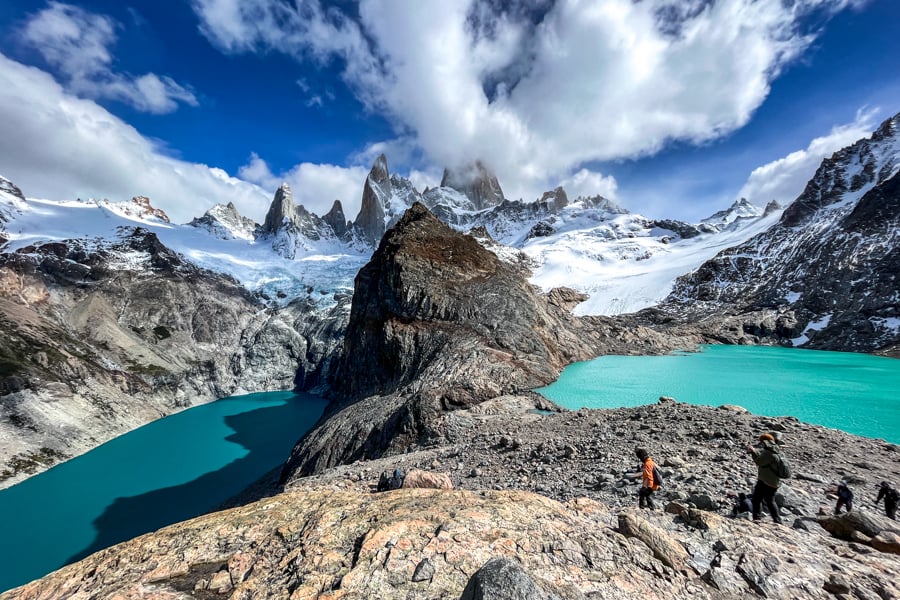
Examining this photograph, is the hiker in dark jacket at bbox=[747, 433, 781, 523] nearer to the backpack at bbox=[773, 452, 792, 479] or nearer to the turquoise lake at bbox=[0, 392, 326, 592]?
the backpack at bbox=[773, 452, 792, 479]

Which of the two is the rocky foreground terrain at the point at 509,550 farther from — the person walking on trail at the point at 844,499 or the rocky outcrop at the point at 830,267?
the rocky outcrop at the point at 830,267

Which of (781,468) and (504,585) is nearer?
(504,585)

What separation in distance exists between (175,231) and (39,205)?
37368 mm

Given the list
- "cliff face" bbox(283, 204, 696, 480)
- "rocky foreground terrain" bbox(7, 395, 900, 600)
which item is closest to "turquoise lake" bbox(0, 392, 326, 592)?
"cliff face" bbox(283, 204, 696, 480)

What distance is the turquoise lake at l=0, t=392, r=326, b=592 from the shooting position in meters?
31.2

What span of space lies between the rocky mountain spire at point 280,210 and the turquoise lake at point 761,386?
539 feet

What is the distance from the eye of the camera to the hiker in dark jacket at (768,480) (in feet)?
22.2

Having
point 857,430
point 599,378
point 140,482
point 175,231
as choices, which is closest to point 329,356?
point 140,482

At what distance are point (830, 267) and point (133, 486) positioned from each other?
426ft

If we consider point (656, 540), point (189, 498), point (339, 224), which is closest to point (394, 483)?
point (656, 540)

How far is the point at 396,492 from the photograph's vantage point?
7.35 meters

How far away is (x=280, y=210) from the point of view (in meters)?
174

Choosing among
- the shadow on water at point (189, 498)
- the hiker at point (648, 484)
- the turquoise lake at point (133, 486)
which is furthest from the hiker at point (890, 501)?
the turquoise lake at point (133, 486)

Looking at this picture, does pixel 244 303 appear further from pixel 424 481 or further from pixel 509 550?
pixel 509 550
